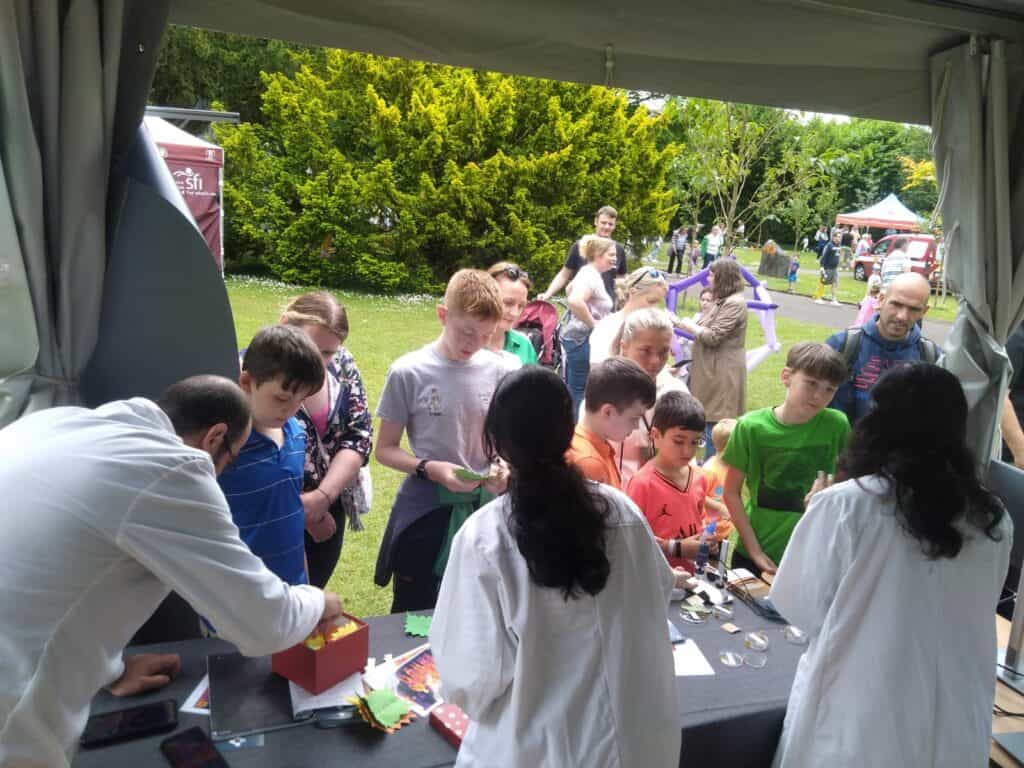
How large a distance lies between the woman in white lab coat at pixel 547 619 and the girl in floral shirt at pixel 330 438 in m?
1.29

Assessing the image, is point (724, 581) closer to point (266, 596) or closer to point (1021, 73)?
point (266, 596)

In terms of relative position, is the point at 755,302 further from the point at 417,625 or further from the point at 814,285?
the point at 814,285

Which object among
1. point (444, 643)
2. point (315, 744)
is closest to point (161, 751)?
point (315, 744)

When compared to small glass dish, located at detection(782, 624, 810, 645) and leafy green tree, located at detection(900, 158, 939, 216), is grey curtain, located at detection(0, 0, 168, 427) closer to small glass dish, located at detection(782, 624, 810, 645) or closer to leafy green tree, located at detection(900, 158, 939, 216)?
small glass dish, located at detection(782, 624, 810, 645)

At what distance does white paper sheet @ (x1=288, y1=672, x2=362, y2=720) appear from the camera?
1674 mm

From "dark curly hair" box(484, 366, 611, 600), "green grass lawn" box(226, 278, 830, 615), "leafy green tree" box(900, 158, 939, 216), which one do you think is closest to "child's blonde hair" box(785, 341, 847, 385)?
"dark curly hair" box(484, 366, 611, 600)

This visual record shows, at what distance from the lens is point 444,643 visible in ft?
4.85

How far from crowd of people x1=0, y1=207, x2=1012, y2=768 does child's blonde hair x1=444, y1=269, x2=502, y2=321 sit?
0.04 ft

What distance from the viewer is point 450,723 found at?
65.3 inches

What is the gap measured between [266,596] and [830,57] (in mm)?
2841

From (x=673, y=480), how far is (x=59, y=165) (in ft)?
7.03

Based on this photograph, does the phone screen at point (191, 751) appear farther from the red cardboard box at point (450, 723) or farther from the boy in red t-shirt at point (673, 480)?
the boy in red t-shirt at point (673, 480)

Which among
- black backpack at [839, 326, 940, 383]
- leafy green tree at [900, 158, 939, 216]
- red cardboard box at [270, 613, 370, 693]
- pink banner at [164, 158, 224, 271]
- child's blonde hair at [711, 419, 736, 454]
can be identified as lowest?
red cardboard box at [270, 613, 370, 693]

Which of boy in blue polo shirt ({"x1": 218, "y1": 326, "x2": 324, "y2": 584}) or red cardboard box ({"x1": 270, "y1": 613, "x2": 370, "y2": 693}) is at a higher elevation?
boy in blue polo shirt ({"x1": 218, "y1": 326, "x2": 324, "y2": 584})
